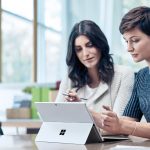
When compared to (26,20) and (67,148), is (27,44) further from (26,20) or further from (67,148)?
(67,148)

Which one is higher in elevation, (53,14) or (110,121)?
(53,14)

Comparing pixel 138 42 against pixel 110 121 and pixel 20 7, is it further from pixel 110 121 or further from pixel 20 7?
pixel 20 7

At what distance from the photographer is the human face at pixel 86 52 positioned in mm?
2648

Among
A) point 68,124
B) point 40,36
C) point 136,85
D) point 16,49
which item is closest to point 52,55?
point 40,36

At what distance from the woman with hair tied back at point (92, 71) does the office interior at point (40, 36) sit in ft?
4.61

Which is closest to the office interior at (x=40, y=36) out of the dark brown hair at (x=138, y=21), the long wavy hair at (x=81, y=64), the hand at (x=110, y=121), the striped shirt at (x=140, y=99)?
the long wavy hair at (x=81, y=64)

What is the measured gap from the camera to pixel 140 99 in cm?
217

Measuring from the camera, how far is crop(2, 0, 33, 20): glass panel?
4.49 meters

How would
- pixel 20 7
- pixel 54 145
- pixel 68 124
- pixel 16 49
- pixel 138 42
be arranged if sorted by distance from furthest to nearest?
pixel 16 49
pixel 20 7
pixel 138 42
pixel 68 124
pixel 54 145

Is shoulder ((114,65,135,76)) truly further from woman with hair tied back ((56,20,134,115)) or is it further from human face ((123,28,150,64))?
human face ((123,28,150,64))

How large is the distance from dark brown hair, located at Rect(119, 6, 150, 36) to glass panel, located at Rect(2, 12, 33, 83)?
2.54 metres

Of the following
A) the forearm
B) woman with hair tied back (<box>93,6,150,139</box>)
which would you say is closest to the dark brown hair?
woman with hair tied back (<box>93,6,150,139</box>)

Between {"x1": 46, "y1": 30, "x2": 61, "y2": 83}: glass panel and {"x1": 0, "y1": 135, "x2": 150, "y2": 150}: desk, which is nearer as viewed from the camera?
{"x1": 0, "y1": 135, "x2": 150, "y2": 150}: desk

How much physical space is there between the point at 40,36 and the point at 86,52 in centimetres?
200
